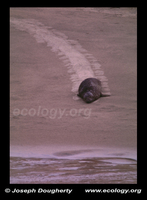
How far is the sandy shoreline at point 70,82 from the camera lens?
4.62 metres

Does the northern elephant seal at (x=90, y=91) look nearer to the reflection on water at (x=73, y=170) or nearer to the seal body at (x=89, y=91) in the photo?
the seal body at (x=89, y=91)

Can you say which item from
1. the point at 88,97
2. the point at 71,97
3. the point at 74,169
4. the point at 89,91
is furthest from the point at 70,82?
the point at 74,169

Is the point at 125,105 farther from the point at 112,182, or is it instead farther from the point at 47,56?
the point at 47,56

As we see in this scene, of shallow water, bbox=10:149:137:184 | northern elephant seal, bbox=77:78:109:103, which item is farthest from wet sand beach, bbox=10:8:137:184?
northern elephant seal, bbox=77:78:109:103

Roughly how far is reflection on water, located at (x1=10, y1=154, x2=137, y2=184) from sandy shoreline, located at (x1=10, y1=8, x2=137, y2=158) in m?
0.50

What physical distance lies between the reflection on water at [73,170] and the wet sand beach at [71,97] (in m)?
0.01

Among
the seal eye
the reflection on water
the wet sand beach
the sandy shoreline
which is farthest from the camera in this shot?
the seal eye

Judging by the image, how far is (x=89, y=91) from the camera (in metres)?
5.69

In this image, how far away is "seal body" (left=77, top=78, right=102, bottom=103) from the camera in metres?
5.63

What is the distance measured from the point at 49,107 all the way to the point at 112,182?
250 cm

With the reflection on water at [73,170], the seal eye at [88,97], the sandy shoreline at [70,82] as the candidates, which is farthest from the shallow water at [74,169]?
the seal eye at [88,97]

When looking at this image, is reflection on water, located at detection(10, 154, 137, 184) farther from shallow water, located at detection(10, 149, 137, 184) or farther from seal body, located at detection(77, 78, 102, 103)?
seal body, located at detection(77, 78, 102, 103)

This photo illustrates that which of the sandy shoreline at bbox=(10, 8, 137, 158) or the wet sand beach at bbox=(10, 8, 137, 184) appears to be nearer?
the wet sand beach at bbox=(10, 8, 137, 184)

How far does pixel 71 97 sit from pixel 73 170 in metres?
2.48
